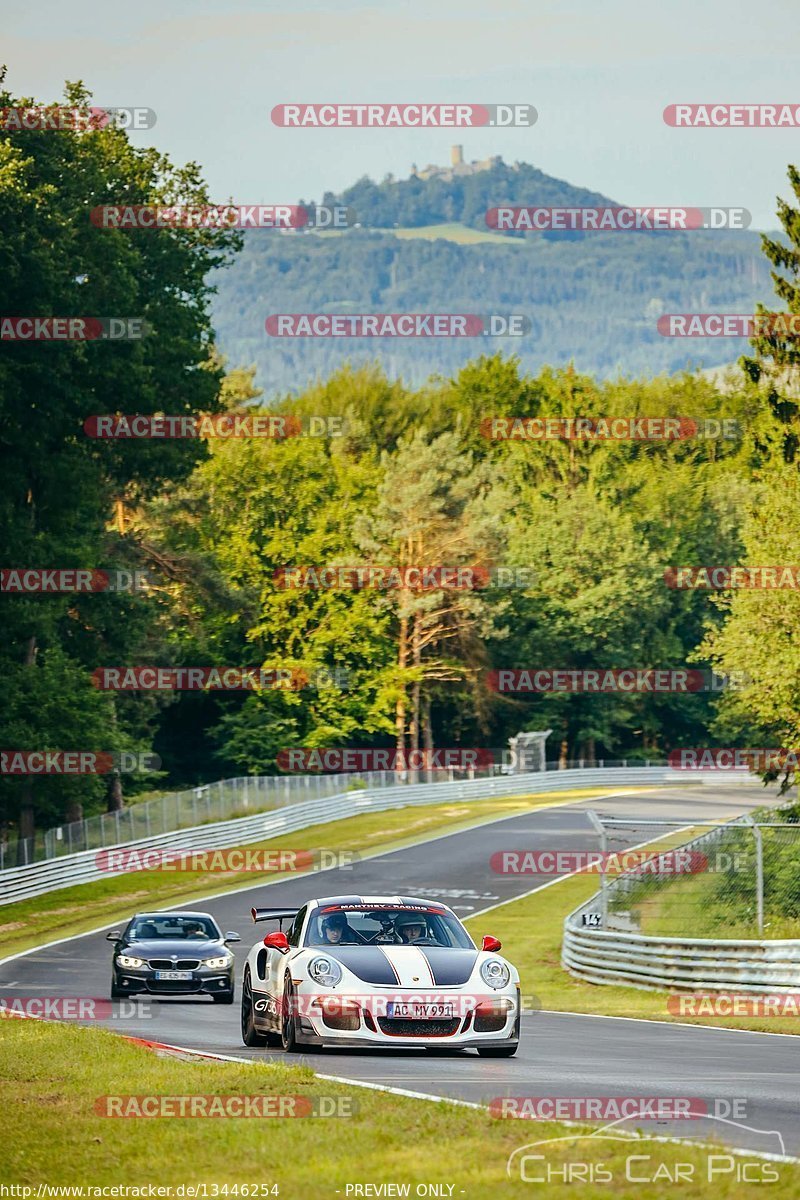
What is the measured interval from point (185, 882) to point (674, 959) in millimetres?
24311

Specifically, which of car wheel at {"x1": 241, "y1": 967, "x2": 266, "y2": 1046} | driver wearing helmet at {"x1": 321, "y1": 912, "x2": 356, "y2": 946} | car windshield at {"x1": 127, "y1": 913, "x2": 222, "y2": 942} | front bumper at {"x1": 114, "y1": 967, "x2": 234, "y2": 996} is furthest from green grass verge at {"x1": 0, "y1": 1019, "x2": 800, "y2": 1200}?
car windshield at {"x1": 127, "y1": 913, "x2": 222, "y2": 942}

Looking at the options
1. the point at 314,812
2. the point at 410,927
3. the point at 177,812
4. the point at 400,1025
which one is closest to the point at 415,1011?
the point at 400,1025

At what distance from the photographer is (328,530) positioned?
8200 centimetres

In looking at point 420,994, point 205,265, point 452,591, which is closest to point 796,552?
point 205,265

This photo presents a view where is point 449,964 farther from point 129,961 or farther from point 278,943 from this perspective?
point 129,961

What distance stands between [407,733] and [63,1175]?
82.3 m

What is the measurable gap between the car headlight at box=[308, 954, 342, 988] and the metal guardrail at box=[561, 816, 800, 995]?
394 inches

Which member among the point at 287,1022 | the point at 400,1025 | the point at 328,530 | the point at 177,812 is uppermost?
the point at 328,530

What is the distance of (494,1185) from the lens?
28.0 feet

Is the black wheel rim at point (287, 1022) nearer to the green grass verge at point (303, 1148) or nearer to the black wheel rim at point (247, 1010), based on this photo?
the black wheel rim at point (247, 1010)

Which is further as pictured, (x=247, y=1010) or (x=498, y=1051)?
(x=247, y=1010)

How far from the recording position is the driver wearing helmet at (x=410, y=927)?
15.6 meters

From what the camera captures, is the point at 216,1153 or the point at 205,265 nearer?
the point at 216,1153

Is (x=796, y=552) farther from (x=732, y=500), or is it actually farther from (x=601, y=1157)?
(x=732, y=500)
